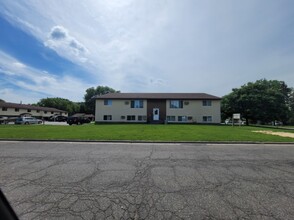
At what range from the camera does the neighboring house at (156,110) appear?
34594 millimetres

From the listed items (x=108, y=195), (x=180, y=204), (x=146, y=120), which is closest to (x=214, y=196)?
(x=180, y=204)

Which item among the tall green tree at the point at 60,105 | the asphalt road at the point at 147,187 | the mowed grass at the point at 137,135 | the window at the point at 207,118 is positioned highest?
the tall green tree at the point at 60,105

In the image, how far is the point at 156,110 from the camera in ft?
114

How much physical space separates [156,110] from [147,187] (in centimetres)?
3066

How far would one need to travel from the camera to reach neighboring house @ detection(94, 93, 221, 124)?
34.6 meters

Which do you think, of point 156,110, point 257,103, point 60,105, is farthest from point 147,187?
point 60,105

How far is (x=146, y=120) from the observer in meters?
34.5

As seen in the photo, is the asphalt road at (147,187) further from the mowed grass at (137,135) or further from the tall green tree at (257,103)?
the tall green tree at (257,103)

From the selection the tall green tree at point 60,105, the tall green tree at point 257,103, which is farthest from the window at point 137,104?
the tall green tree at point 60,105

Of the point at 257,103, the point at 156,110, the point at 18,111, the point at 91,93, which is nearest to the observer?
the point at 156,110

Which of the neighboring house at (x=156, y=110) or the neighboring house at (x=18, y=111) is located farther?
the neighboring house at (x=18, y=111)

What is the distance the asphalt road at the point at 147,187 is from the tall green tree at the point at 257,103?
3548 centimetres

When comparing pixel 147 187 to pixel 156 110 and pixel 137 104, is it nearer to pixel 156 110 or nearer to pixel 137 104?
pixel 156 110

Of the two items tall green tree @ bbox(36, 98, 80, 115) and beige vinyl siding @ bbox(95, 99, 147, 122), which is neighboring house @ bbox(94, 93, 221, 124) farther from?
tall green tree @ bbox(36, 98, 80, 115)
